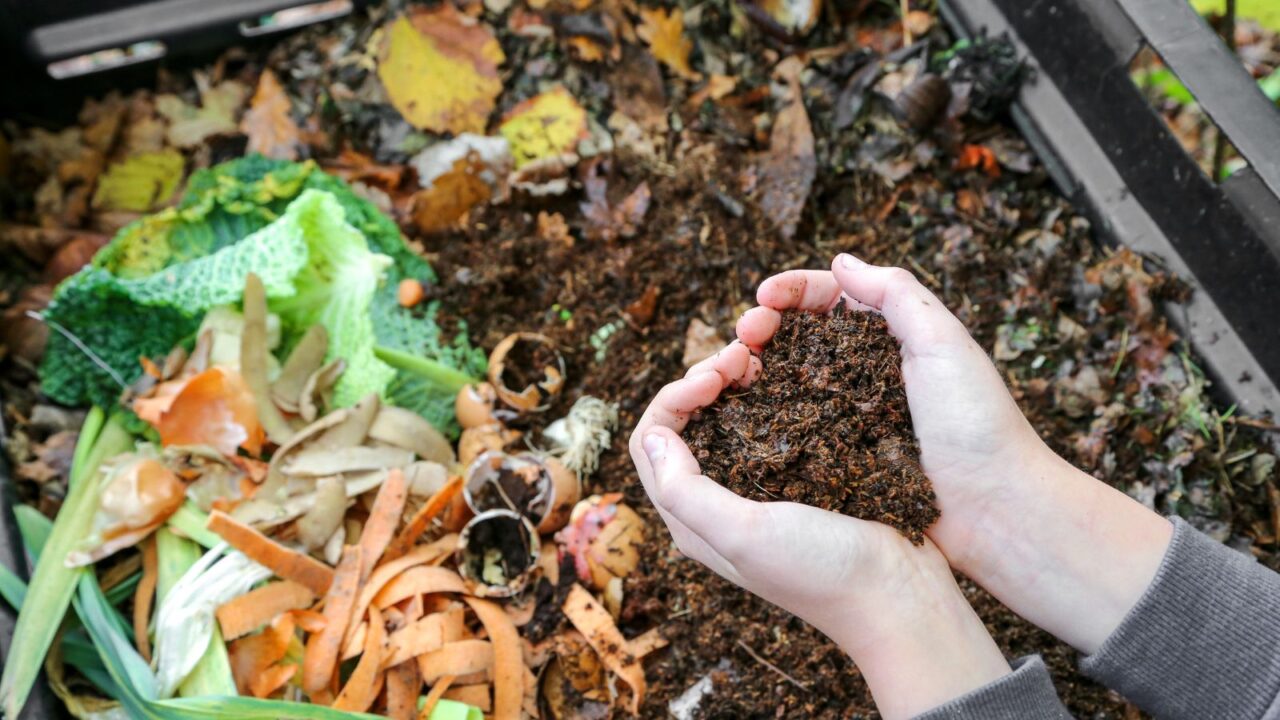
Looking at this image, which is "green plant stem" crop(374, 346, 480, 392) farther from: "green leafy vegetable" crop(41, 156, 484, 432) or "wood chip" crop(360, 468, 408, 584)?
"wood chip" crop(360, 468, 408, 584)

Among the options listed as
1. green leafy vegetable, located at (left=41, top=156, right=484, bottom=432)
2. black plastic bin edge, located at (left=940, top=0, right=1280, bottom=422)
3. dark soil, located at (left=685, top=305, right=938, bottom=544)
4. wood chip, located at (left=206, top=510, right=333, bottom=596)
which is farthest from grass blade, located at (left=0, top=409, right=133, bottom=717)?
black plastic bin edge, located at (left=940, top=0, right=1280, bottom=422)

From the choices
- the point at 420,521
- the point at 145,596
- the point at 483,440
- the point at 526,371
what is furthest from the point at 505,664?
the point at 145,596

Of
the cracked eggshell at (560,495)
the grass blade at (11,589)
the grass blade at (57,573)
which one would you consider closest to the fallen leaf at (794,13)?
the cracked eggshell at (560,495)

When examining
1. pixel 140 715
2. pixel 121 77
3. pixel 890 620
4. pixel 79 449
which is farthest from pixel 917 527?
pixel 121 77

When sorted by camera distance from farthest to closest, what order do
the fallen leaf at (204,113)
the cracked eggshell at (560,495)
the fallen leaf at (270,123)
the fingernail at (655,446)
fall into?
the fallen leaf at (204,113), the fallen leaf at (270,123), the cracked eggshell at (560,495), the fingernail at (655,446)

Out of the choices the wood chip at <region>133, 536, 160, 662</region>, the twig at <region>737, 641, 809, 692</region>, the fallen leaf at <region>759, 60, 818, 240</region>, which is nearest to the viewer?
the twig at <region>737, 641, 809, 692</region>

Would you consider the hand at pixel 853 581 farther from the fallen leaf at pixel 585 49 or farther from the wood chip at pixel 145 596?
the fallen leaf at pixel 585 49
